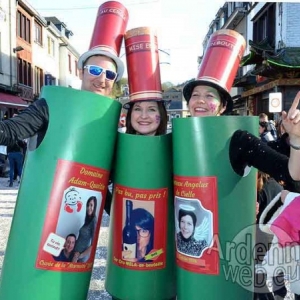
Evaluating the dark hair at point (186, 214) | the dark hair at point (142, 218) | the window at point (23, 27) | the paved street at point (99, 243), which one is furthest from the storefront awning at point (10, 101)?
the dark hair at point (186, 214)

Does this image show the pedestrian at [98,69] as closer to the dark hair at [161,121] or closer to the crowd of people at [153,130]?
the crowd of people at [153,130]

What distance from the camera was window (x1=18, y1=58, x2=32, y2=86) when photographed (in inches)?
776

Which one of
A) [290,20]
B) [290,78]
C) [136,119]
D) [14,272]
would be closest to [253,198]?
[136,119]

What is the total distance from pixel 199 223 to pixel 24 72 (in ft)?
65.9

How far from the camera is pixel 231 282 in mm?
1929

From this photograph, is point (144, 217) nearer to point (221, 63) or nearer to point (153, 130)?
point (153, 130)

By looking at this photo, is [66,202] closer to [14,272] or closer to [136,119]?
[14,272]

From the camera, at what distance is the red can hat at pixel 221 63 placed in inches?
82.6

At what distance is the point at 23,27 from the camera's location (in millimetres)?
19766

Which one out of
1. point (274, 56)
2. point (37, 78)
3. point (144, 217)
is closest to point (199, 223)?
point (144, 217)

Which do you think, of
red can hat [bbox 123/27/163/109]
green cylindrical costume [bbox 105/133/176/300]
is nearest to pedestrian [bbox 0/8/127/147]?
red can hat [bbox 123/27/163/109]

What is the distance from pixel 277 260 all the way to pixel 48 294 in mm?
1061

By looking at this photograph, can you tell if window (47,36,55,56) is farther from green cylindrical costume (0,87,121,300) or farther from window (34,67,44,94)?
green cylindrical costume (0,87,121,300)

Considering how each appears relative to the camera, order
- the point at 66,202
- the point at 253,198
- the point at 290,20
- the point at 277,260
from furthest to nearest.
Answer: the point at 290,20
the point at 253,198
the point at 66,202
the point at 277,260
